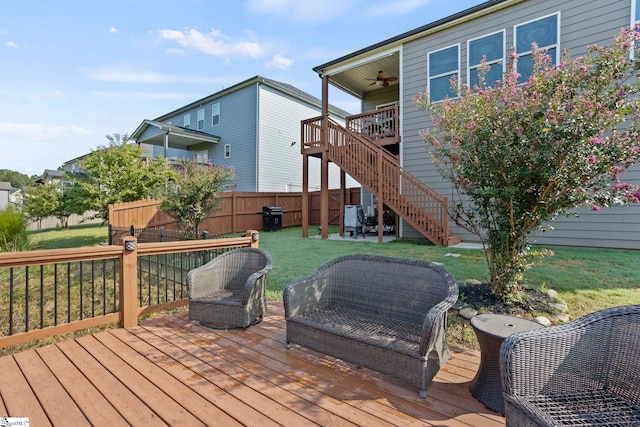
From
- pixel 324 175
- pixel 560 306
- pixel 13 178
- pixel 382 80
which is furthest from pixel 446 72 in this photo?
pixel 13 178

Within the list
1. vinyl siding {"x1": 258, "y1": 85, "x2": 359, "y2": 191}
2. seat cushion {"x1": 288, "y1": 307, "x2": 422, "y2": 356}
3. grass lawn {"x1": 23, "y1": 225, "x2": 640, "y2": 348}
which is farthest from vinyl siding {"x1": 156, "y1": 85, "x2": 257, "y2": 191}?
seat cushion {"x1": 288, "y1": 307, "x2": 422, "y2": 356}

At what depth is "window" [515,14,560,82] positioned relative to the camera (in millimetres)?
7715

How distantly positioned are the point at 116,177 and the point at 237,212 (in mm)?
4426

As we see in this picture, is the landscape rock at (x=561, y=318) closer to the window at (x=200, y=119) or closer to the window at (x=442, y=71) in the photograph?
the window at (x=442, y=71)

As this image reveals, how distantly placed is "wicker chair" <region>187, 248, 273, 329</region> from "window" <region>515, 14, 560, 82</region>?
8402 mm

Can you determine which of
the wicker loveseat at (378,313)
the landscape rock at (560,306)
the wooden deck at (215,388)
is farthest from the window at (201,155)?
the landscape rock at (560,306)

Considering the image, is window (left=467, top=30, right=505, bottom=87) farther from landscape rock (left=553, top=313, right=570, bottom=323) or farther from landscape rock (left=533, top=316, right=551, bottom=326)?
landscape rock (left=533, top=316, right=551, bottom=326)

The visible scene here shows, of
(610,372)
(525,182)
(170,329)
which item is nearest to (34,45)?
(170,329)

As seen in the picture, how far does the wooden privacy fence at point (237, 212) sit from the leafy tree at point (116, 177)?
98cm

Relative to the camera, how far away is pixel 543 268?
5.41m

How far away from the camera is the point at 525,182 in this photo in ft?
11.3

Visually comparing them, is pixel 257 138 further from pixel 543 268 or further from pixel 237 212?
pixel 543 268

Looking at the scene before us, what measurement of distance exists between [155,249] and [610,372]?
4.03m

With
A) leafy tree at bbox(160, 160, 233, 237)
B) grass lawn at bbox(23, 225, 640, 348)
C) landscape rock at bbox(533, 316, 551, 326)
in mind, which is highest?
leafy tree at bbox(160, 160, 233, 237)
